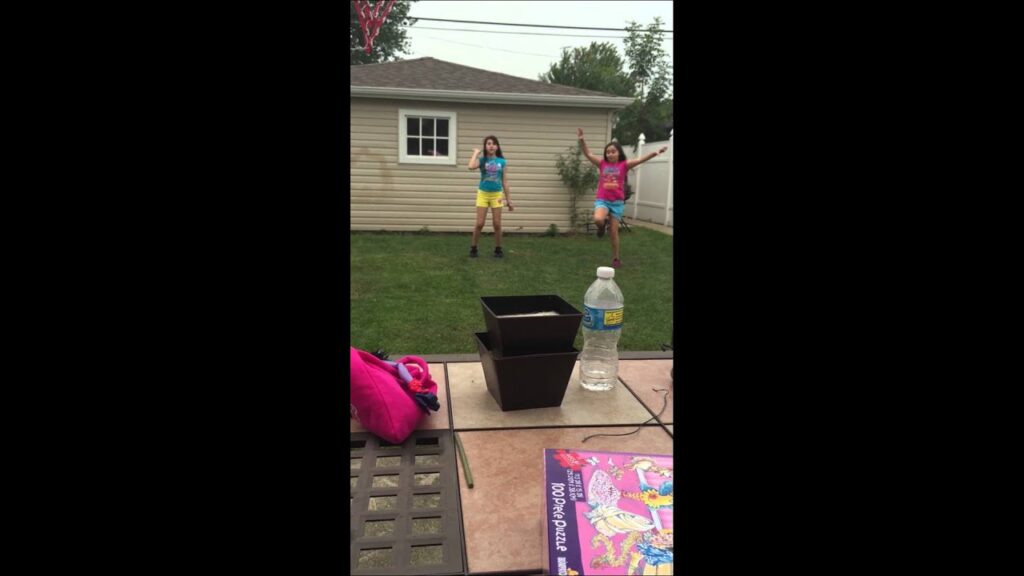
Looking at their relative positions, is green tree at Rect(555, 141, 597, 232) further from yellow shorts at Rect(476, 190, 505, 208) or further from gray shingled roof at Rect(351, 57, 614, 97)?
yellow shorts at Rect(476, 190, 505, 208)

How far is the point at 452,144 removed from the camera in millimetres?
9977

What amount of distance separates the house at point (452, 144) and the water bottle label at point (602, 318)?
24.1ft

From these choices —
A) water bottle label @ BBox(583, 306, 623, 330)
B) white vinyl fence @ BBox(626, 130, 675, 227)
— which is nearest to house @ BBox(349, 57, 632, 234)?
white vinyl fence @ BBox(626, 130, 675, 227)

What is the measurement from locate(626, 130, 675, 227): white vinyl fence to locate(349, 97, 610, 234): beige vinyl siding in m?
2.11

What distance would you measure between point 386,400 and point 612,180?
17.3 ft

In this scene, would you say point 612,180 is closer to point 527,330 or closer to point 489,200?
point 489,200

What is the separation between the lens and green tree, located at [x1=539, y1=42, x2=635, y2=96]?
3109 centimetres

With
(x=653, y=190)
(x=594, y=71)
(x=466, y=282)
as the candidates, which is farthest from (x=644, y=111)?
(x=466, y=282)

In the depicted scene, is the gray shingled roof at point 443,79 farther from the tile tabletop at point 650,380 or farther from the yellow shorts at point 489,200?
the tile tabletop at point 650,380

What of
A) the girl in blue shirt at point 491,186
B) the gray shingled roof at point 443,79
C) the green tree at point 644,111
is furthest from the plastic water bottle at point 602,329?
the green tree at point 644,111
